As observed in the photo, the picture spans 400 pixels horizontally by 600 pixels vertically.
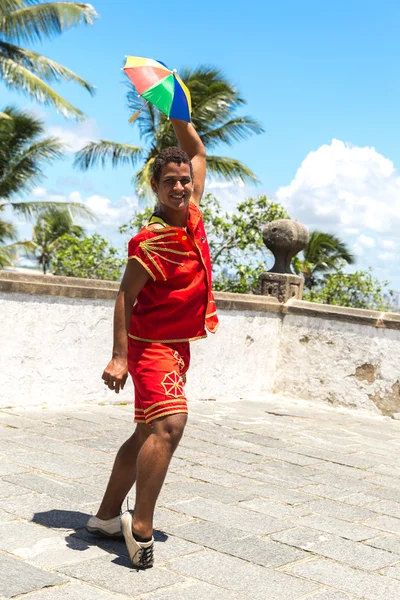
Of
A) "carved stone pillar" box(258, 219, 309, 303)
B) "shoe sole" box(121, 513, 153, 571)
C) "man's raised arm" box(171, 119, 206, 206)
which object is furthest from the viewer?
"carved stone pillar" box(258, 219, 309, 303)

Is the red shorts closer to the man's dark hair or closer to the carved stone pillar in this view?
the man's dark hair

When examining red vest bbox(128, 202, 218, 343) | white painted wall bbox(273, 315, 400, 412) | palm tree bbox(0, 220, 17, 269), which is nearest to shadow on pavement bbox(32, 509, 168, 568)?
red vest bbox(128, 202, 218, 343)

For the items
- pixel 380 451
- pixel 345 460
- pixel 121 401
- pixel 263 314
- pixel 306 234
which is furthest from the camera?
pixel 306 234

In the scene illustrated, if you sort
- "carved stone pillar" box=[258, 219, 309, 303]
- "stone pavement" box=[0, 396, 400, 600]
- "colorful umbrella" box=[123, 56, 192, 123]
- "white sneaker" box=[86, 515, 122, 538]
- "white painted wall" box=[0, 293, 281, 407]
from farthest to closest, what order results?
"carved stone pillar" box=[258, 219, 309, 303] → "white painted wall" box=[0, 293, 281, 407] → "colorful umbrella" box=[123, 56, 192, 123] → "white sneaker" box=[86, 515, 122, 538] → "stone pavement" box=[0, 396, 400, 600]

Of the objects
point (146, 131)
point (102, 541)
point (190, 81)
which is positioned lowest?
point (102, 541)

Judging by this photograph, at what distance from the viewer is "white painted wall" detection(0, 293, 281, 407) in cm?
706

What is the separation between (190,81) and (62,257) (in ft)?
25.2

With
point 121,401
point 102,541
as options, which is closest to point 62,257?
point 121,401

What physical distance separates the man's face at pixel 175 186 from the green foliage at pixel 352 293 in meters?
13.0

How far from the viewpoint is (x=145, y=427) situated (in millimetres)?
3725

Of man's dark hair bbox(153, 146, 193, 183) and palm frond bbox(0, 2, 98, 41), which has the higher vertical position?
palm frond bbox(0, 2, 98, 41)

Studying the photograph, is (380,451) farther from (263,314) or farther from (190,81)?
(190,81)

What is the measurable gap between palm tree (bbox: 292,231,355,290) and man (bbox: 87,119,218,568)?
24.0m

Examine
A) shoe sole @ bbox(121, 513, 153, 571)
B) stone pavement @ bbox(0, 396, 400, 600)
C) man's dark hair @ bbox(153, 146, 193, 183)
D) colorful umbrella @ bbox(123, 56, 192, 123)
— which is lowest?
stone pavement @ bbox(0, 396, 400, 600)
